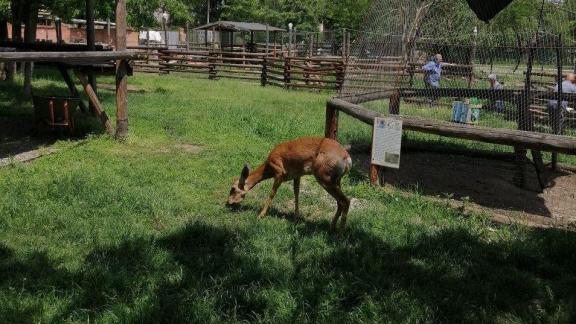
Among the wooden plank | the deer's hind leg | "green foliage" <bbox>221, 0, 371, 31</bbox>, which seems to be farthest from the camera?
"green foliage" <bbox>221, 0, 371, 31</bbox>

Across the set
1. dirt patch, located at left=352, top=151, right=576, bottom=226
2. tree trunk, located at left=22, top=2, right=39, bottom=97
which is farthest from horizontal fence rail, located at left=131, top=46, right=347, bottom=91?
dirt patch, located at left=352, top=151, right=576, bottom=226

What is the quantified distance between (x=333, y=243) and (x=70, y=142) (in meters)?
5.89

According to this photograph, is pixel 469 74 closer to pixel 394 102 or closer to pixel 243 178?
pixel 394 102

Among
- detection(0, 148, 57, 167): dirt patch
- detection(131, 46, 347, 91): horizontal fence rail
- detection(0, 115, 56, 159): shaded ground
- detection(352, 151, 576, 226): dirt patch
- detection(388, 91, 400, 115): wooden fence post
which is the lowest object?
detection(352, 151, 576, 226): dirt patch

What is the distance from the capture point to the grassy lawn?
3711 millimetres

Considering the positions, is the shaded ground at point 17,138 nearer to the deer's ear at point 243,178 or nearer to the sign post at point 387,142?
the deer's ear at point 243,178

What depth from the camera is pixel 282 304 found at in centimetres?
372

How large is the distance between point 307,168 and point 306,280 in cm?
169

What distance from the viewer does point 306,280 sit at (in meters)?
4.11

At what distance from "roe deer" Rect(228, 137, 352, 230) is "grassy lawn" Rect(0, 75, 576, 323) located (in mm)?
239

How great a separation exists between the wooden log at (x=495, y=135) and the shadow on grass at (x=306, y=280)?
1.36 metres

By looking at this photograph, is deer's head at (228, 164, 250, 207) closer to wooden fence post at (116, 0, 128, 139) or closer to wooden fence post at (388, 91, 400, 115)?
wooden fence post at (388, 91, 400, 115)

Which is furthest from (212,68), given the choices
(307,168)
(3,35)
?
(307,168)

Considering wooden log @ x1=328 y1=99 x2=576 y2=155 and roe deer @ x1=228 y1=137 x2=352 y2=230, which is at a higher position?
wooden log @ x1=328 y1=99 x2=576 y2=155
